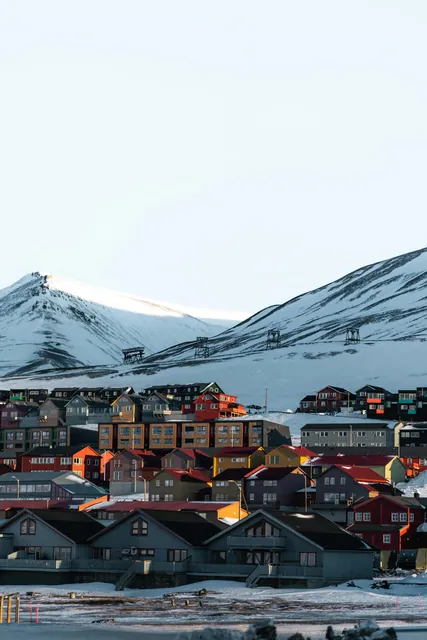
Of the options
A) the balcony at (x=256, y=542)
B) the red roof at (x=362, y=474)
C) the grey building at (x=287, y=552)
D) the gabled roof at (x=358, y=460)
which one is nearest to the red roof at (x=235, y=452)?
the gabled roof at (x=358, y=460)

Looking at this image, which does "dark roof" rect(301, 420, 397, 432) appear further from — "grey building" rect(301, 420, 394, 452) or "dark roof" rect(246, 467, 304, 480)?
Answer: "dark roof" rect(246, 467, 304, 480)

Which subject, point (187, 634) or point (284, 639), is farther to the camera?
point (284, 639)

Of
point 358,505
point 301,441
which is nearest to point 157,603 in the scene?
point 358,505

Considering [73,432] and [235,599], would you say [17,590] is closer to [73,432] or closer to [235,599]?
[235,599]

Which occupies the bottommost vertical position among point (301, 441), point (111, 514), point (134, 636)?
point (134, 636)

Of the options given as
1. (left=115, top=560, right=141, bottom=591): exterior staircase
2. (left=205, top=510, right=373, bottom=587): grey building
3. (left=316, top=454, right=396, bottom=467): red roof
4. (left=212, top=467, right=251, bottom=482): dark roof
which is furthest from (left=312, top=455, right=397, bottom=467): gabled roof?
(left=115, top=560, right=141, bottom=591): exterior staircase

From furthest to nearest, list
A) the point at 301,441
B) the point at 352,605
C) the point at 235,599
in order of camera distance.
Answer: the point at 301,441, the point at 235,599, the point at 352,605
